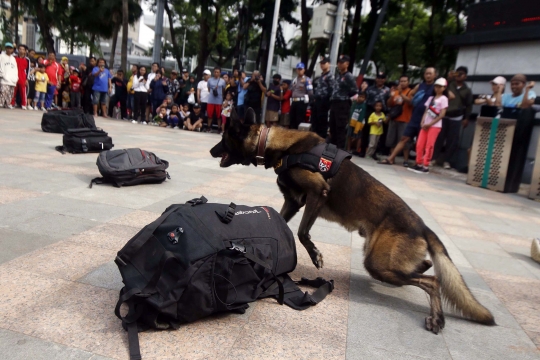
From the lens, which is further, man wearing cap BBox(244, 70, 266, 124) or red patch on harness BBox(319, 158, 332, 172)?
man wearing cap BBox(244, 70, 266, 124)

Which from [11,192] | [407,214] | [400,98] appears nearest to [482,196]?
[400,98]

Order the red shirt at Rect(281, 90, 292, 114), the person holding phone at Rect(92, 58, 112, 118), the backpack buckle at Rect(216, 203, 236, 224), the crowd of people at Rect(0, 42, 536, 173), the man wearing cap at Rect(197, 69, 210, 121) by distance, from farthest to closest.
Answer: the person holding phone at Rect(92, 58, 112, 118) < the man wearing cap at Rect(197, 69, 210, 121) < the red shirt at Rect(281, 90, 292, 114) < the crowd of people at Rect(0, 42, 536, 173) < the backpack buckle at Rect(216, 203, 236, 224)

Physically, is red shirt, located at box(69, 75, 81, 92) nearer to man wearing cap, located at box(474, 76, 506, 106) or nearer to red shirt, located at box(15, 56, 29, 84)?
red shirt, located at box(15, 56, 29, 84)

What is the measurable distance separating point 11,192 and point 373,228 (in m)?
3.97

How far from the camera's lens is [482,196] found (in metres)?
8.06

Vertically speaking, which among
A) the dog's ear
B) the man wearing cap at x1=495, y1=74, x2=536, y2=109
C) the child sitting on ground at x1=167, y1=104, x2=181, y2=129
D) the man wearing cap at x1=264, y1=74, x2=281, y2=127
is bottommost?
the child sitting on ground at x1=167, y1=104, x2=181, y2=129

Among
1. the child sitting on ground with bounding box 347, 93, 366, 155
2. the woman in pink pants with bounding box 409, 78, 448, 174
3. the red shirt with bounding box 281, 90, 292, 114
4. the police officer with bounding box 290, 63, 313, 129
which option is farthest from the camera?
the red shirt with bounding box 281, 90, 292, 114

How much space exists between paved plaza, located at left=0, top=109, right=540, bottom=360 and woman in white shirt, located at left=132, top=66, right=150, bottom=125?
8770 millimetres

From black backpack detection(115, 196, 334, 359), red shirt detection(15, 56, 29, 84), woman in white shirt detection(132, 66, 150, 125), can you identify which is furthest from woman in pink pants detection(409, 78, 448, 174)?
red shirt detection(15, 56, 29, 84)

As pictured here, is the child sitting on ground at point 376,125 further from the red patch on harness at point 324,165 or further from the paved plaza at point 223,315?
the red patch on harness at point 324,165

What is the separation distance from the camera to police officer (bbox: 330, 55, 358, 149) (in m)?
9.47

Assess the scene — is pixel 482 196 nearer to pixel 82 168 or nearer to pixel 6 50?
pixel 82 168

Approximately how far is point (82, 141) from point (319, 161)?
218 inches

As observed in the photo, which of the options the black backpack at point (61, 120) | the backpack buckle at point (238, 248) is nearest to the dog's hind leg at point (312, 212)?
the backpack buckle at point (238, 248)
